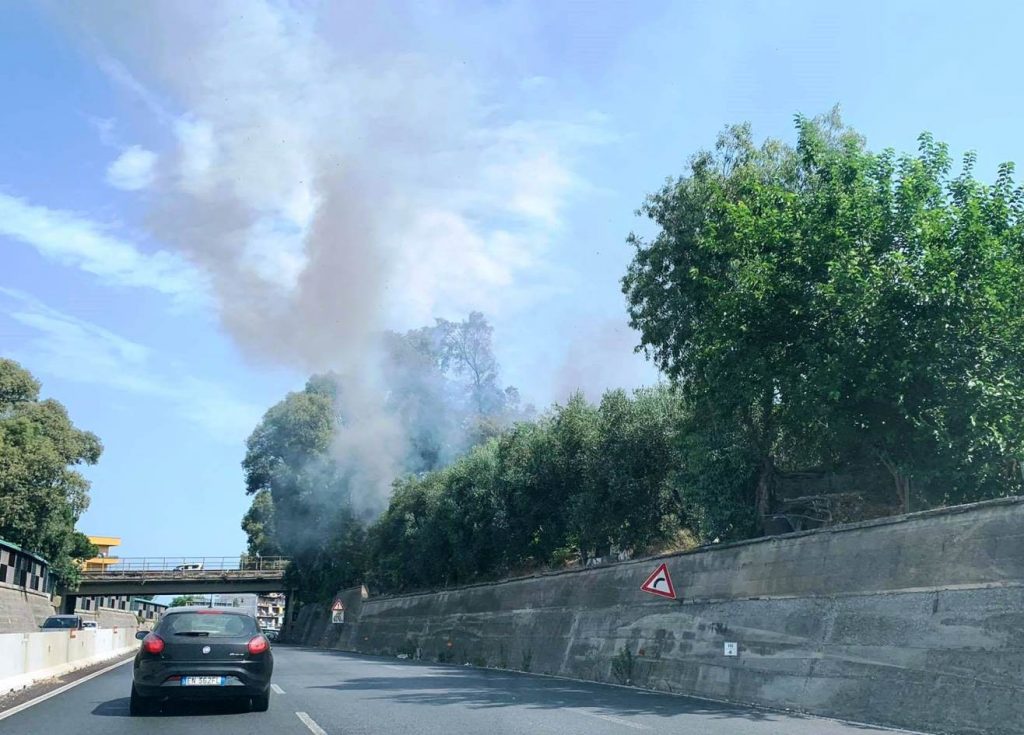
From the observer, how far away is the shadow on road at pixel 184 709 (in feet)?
42.3

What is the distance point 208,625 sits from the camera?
42.0 feet

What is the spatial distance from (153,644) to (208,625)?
0.76 m

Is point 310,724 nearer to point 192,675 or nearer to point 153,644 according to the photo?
point 192,675

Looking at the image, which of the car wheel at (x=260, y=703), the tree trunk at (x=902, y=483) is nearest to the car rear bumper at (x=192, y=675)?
the car wheel at (x=260, y=703)

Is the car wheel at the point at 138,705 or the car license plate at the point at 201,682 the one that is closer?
the car license plate at the point at 201,682

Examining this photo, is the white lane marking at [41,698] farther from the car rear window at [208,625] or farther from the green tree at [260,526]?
the green tree at [260,526]

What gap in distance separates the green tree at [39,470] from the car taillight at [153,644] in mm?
43471

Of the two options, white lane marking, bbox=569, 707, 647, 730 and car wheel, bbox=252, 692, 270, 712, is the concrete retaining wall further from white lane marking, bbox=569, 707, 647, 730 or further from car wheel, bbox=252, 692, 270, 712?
car wheel, bbox=252, 692, 270, 712

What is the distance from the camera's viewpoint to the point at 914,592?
13688 millimetres

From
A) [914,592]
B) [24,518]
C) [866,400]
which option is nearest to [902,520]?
[914,592]

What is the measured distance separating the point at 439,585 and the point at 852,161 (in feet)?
123

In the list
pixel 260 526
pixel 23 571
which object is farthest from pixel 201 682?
pixel 260 526

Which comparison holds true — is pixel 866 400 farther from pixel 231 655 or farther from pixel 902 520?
pixel 231 655

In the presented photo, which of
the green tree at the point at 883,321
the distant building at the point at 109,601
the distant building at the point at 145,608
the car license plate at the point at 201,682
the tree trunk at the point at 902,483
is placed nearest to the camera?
the car license plate at the point at 201,682
